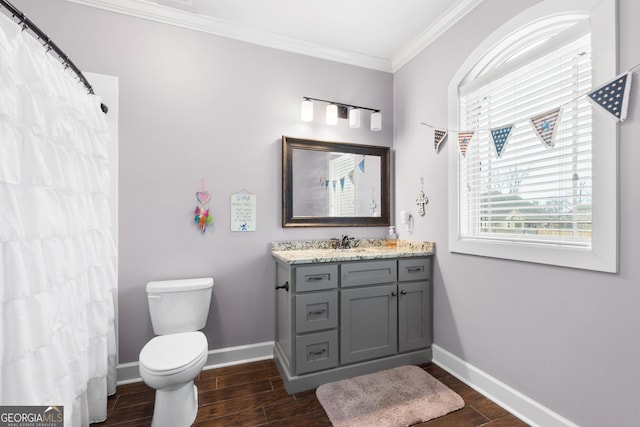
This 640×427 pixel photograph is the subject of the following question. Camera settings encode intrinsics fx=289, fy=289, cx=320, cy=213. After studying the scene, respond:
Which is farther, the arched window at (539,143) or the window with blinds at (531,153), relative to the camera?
the window with blinds at (531,153)

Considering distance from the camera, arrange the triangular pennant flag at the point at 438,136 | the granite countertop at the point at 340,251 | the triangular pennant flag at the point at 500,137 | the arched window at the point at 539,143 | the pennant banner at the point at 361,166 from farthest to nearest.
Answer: the pennant banner at the point at 361,166 < the triangular pennant flag at the point at 438,136 < the granite countertop at the point at 340,251 < the triangular pennant flag at the point at 500,137 < the arched window at the point at 539,143

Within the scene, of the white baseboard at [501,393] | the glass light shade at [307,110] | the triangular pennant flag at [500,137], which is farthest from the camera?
the glass light shade at [307,110]

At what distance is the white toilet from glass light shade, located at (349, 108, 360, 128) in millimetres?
1776

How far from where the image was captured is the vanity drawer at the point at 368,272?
211cm

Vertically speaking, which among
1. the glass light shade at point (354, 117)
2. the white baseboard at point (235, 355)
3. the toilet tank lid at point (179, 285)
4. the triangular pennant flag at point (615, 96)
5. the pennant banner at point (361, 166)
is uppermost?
the glass light shade at point (354, 117)

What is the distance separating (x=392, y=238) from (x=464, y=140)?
114cm

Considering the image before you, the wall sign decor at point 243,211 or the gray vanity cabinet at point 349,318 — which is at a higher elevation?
the wall sign decor at point 243,211

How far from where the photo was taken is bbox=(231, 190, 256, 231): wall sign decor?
7.68 ft

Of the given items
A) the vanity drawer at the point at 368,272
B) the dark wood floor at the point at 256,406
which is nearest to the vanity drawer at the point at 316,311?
the vanity drawer at the point at 368,272

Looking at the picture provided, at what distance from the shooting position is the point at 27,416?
111 centimetres

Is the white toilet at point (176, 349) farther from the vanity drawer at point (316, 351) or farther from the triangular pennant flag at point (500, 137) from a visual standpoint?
the triangular pennant flag at point (500, 137)

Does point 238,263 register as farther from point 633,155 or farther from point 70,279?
point 633,155

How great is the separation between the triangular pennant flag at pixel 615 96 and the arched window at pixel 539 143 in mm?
Answer: 56

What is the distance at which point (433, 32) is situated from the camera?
7.72 ft
